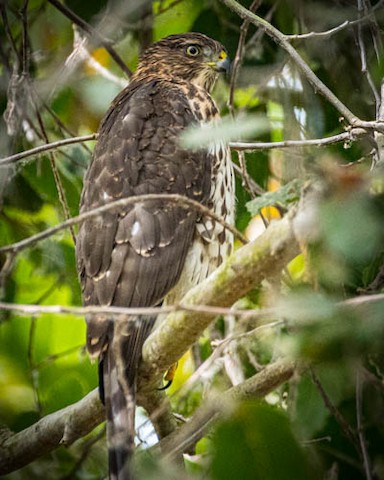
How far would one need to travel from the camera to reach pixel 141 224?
4.42m

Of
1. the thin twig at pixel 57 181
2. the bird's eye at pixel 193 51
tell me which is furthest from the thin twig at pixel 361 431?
the bird's eye at pixel 193 51

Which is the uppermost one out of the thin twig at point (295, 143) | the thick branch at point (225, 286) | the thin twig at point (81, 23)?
the thin twig at point (81, 23)

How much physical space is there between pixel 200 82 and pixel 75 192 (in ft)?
2.94

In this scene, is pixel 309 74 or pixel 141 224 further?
pixel 141 224

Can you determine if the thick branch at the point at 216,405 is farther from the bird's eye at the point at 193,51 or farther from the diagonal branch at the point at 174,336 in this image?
the bird's eye at the point at 193,51

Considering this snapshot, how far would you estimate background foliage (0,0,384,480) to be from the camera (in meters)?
2.93

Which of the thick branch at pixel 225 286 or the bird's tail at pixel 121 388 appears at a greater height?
the thick branch at pixel 225 286

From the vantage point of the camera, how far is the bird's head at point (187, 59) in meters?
5.51

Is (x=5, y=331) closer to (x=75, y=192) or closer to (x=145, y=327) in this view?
(x=75, y=192)

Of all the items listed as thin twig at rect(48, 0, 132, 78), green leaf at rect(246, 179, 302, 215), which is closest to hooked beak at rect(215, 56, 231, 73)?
thin twig at rect(48, 0, 132, 78)

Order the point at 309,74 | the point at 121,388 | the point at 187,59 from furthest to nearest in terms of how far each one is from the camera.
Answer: the point at 187,59
the point at 121,388
the point at 309,74

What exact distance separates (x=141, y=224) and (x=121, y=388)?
2.78 feet

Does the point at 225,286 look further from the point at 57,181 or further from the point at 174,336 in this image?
the point at 57,181

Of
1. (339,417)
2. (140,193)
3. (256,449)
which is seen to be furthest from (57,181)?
(256,449)
